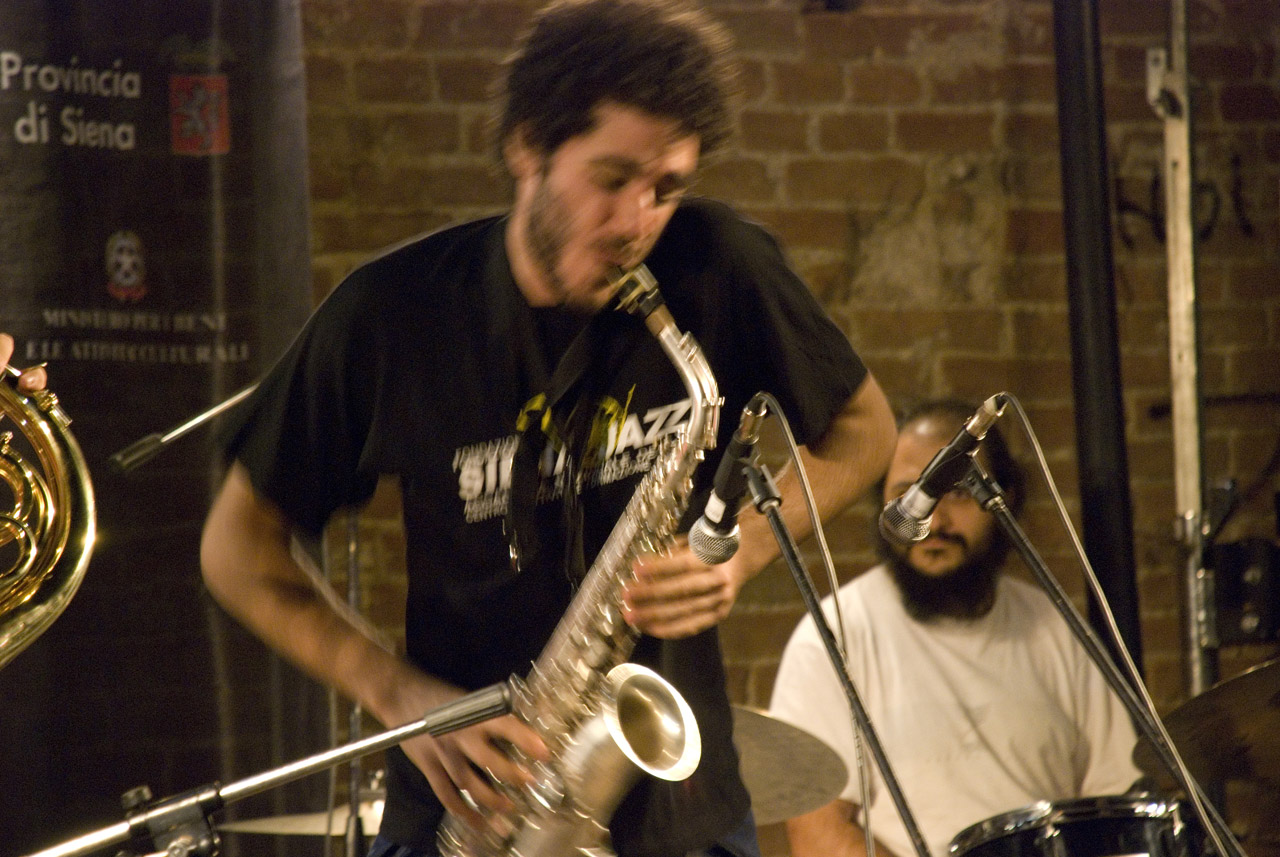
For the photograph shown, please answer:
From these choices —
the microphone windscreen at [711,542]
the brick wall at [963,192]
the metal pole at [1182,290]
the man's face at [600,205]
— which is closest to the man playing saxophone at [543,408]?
the man's face at [600,205]

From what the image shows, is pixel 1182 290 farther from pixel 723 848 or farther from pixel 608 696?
pixel 723 848

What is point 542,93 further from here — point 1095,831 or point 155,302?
point 1095,831

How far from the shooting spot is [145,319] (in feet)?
10.5

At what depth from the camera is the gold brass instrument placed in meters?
2.60

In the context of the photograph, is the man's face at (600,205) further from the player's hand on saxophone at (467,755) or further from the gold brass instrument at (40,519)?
the gold brass instrument at (40,519)

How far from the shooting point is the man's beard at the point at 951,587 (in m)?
4.17

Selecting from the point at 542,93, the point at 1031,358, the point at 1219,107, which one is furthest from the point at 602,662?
the point at 1219,107

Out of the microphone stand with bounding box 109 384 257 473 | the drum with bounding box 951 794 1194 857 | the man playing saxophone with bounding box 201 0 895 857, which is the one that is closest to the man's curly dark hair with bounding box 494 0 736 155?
the man playing saxophone with bounding box 201 0 895 857

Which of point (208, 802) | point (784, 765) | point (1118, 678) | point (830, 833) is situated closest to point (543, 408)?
point (208, 802)

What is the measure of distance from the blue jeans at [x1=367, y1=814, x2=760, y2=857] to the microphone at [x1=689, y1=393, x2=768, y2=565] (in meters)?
0.41

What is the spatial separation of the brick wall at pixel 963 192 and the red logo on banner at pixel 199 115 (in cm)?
104

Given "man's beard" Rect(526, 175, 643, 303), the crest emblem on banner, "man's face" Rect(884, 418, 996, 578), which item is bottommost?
"man's face" Rect(884, 418, 996, 578)

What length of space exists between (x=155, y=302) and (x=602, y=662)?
158 centimetres

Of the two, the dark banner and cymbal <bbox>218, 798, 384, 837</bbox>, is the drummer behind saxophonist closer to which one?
cymbal <bbox>218, 798, 384, 837</bbox>
